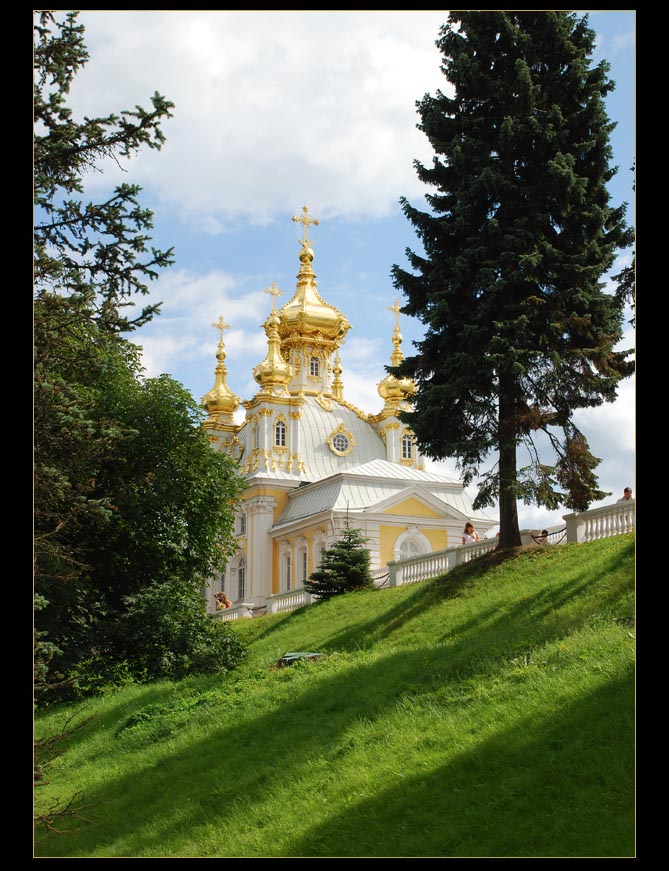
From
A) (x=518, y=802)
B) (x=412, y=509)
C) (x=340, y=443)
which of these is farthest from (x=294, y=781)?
(x=340, y=443)

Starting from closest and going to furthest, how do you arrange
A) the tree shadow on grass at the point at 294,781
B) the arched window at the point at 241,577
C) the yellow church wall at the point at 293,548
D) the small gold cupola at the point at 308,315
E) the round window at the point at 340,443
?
the tree shadow on grass at the point at 294,781 < the yellow church wall at the point at 293,548 < the arched window at the point at 241,577 < the round window at the point at 340,443 < the small gold cupola at the point at 308,315

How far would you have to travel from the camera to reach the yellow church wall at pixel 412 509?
43.1 m

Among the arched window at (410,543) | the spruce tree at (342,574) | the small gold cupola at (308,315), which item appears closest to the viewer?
the spruce tree at (342,574)

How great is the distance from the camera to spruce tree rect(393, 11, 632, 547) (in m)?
23.8

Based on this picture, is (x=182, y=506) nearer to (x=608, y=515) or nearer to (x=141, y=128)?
(x=608, y=515)

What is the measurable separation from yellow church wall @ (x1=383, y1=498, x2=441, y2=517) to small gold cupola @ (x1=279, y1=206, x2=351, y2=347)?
65.6 feet

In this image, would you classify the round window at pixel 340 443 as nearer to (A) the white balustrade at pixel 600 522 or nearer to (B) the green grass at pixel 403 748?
(A) the white balustrade at pixel 600 522

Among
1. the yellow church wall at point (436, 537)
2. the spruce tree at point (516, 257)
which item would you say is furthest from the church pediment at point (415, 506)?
the spruce tree at point (516, 257)

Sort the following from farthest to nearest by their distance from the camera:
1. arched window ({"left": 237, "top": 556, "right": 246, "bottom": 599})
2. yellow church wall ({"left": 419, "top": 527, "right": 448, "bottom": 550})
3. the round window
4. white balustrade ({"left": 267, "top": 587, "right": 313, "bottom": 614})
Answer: the round window < arched window ({"left": 237, "top": 556, "right": 246, "bottom": 599}) < yellow church wall ({"left": 419, "top": 527, "right": 448, "bottom": 550}) < white balustrade ({"left": 267, "top": 587, "right": 313, "bottom": 614})

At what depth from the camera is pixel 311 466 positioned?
54188 millimetres

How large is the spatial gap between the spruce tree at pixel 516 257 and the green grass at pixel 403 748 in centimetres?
339

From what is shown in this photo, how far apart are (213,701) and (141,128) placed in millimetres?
9373

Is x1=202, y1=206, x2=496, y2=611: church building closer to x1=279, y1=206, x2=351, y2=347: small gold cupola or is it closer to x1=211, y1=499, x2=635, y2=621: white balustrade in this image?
Answer: x1=279, y1=206, x2=351, y2=347: small gold cupola

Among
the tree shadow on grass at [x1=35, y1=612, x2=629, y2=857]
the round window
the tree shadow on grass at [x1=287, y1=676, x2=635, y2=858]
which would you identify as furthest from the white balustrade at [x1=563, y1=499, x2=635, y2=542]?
the round window
